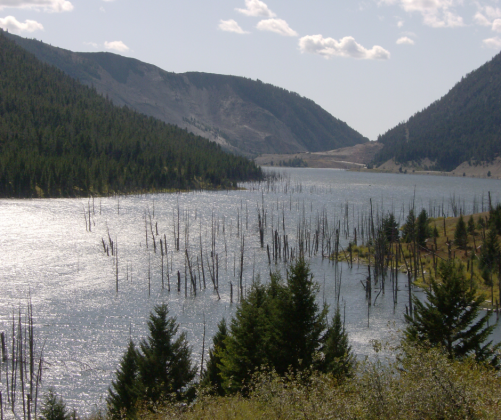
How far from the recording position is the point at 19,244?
79.6m

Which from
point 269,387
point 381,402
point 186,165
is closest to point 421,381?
point 381,402

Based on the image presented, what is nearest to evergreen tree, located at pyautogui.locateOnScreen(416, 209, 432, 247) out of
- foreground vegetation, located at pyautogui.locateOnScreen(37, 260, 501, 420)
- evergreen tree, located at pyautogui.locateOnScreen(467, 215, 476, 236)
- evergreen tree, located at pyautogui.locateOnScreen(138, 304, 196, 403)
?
evergreen tree, located at pyautogui.locateOnScreen(467, 215, 476, 236)

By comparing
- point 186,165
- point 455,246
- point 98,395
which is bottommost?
point 98,395

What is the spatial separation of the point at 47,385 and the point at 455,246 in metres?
62.3

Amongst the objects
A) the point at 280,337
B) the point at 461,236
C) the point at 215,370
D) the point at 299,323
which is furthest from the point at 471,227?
the point at 215,370

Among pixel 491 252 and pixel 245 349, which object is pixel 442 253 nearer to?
pixel 491 252

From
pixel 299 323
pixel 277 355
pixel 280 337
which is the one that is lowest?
pixel 277 355

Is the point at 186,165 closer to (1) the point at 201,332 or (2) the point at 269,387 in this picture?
(1) the point at 201,332

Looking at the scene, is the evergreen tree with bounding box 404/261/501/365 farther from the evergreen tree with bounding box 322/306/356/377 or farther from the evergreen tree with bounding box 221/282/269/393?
the evergreen tree with bounding box 221/282/269/393

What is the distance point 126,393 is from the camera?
29188 mm

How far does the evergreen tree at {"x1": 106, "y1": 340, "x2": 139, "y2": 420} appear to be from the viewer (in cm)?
2783

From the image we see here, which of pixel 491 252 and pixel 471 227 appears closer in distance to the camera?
pixel 491 252

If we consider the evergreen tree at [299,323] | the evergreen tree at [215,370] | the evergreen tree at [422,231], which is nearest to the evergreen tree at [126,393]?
the evergreen tree at [215,370]

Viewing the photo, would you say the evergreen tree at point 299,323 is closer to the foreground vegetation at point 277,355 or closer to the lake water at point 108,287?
the foreground vegetation at point 277,355
